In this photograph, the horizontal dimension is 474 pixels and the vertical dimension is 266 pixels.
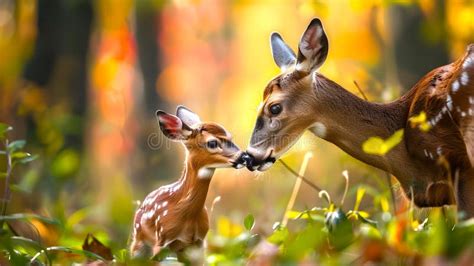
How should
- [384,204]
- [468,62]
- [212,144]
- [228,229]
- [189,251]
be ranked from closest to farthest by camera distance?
[468,62] < [189,251] < [212,144] < [384,204] < [228,229]

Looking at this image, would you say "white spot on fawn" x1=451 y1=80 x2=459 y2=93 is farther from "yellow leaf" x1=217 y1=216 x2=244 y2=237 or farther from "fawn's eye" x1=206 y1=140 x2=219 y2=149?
"yellow leaf" x1=217 y1=216 x2=244 y2=237

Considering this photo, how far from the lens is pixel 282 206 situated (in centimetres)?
795

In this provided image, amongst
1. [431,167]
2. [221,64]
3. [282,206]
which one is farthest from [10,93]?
[221,64]

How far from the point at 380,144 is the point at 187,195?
1029 millimetres

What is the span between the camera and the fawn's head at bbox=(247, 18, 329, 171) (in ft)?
16.3

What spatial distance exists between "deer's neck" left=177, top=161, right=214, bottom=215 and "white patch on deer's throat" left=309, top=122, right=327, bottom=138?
0.57 m

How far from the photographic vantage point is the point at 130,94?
3212 cm

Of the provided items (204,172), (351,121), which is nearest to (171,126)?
(204,172)

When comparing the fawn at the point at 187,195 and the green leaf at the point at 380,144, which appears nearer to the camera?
the green leaf at the point at 380,144

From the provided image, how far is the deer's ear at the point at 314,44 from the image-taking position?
4915 mm

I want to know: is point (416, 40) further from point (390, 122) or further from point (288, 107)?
point (288, 107)

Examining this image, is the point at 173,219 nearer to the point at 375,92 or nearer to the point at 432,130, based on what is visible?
the point at 432,130

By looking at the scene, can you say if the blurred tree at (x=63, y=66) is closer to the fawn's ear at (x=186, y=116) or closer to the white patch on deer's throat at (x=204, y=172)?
the fawn's ear at (x=186, y=116)

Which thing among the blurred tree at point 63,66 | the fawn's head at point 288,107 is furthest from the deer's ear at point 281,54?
the blurred tree at point 63,66
